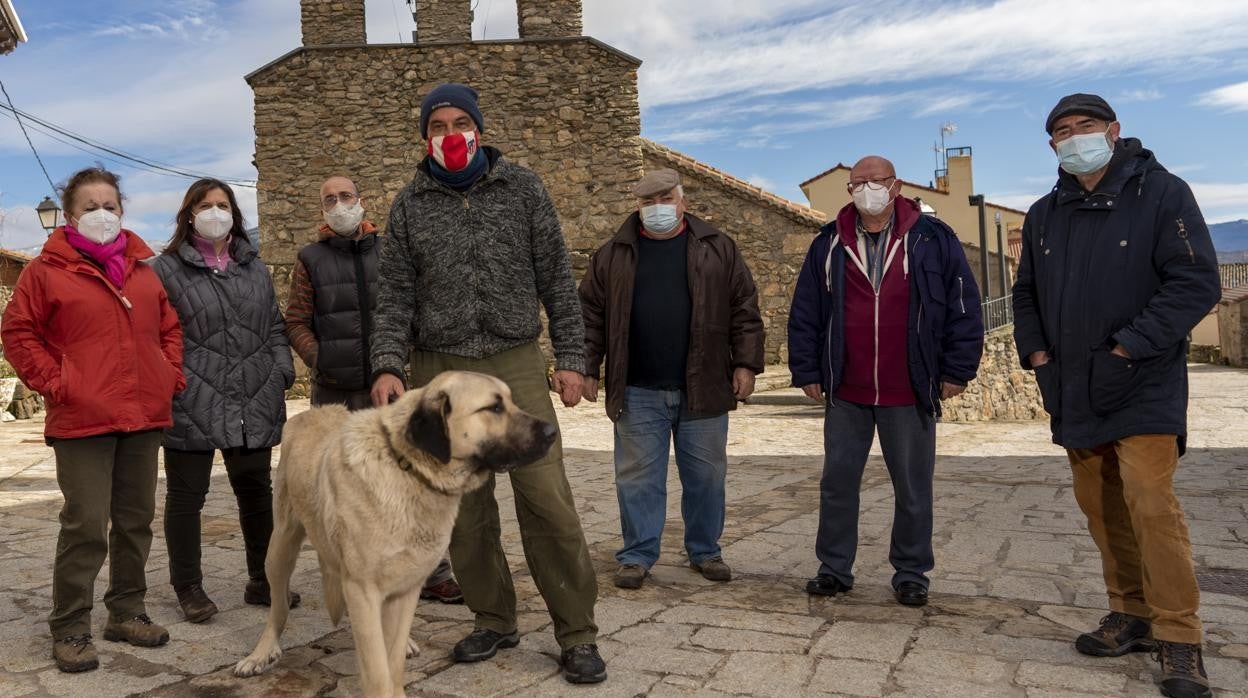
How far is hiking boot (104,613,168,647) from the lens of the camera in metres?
4.05

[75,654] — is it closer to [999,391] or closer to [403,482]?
[403,482]

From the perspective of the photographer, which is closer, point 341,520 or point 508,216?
point 341,520

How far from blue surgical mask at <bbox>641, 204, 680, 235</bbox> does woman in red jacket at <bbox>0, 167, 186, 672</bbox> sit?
239cm

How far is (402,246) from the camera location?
397 centimetres

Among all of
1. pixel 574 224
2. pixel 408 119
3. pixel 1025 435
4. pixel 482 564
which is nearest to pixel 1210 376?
pixel 1025 435

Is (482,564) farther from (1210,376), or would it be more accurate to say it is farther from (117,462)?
(1210,376)

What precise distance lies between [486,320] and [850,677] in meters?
1.90

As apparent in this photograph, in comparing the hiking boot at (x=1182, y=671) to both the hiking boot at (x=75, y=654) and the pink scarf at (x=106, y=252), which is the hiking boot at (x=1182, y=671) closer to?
the hiking boot at (x=75, y=654)

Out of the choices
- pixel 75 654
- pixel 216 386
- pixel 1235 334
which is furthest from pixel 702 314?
pixel 1235 334

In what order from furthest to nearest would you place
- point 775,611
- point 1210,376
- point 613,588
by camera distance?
point 1210,376 → point 613,588 → point 775,611

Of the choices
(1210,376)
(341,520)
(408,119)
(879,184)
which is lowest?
(1210,376)

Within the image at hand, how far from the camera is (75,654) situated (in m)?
3.78

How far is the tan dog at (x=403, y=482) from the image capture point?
3168 millimetres

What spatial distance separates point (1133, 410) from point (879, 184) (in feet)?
5.18
